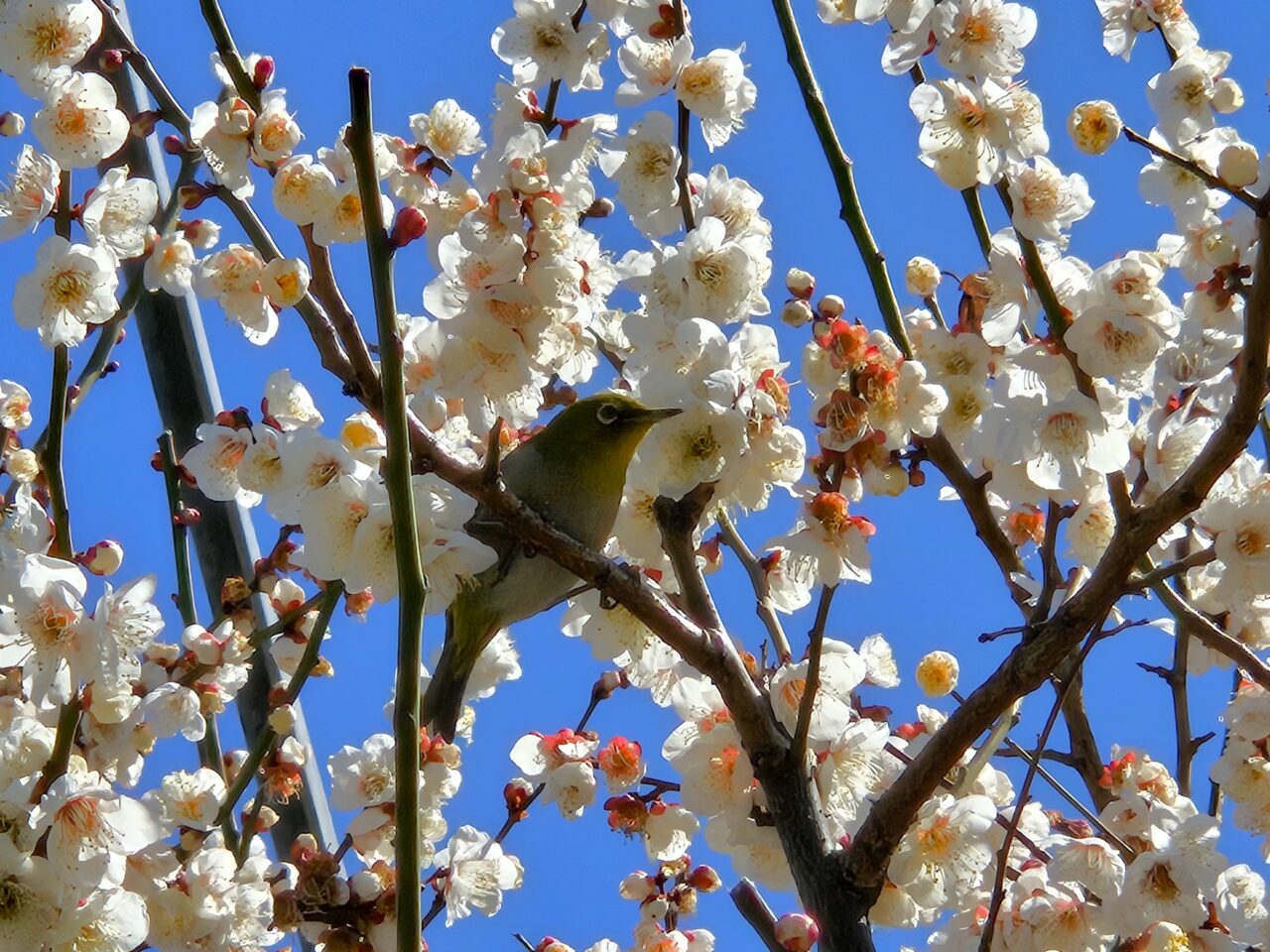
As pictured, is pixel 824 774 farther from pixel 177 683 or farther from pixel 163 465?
pixel 163 465

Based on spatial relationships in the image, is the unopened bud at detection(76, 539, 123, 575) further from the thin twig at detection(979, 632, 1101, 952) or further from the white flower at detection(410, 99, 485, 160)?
the thin twig at detection(979, 632, 1101, 952)

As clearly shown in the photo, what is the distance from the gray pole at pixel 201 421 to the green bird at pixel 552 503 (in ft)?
0.98

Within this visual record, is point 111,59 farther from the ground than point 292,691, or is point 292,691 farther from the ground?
point 111,59

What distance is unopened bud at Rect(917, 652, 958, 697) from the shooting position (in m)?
2.34

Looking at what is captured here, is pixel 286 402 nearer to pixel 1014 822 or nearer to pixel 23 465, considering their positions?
pixel 23 465

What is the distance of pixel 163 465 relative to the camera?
2654 mm

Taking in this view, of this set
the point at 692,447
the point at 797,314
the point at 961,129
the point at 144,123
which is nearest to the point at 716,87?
the point at 961,129

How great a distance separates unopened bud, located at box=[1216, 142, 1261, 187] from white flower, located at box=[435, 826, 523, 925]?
1.47 metres

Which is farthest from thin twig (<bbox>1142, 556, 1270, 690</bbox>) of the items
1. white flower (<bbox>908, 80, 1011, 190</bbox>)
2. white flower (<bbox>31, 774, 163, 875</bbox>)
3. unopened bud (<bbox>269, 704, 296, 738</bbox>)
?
white flower (<bbox>31, 774, 163, 875</bbox>)

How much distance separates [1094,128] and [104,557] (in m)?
1.65

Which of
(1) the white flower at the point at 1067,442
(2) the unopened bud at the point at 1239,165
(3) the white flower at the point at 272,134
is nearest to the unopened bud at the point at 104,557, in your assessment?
(3) the white flower at the point at 272,134

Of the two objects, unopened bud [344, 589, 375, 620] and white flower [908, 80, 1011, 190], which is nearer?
white flower [908, 80, 1011, 190]

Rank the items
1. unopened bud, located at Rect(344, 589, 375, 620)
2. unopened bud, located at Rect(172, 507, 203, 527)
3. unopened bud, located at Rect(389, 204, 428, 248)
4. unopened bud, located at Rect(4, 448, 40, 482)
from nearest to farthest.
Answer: unopened bud, located at Rect(389, 204, 428, 248) → unopened bud, located at Rect(4, 448, 40, 482) → unopened bud, located at Rect(344, 589, 375, 620) → unopened bud, located at Rect(172, 507, 203, 527)

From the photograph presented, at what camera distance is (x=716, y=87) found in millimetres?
2225
